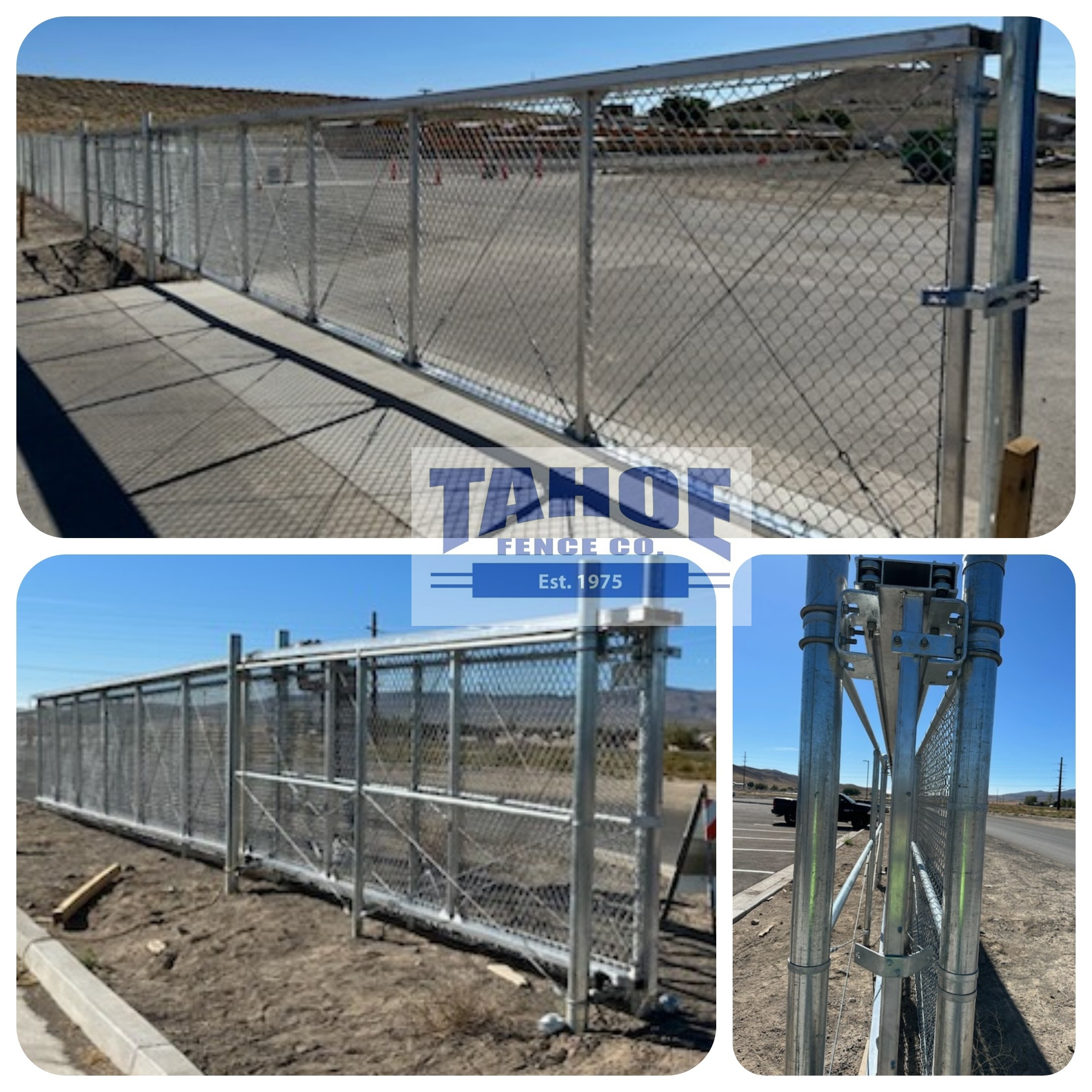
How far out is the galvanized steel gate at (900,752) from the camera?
308cm

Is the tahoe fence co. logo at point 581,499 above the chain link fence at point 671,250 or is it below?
below

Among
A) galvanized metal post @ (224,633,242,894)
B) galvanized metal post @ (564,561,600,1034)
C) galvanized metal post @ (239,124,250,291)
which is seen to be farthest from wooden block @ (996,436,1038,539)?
galvanized metal post @ (239,124,250,291)

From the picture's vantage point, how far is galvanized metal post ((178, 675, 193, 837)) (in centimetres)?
984

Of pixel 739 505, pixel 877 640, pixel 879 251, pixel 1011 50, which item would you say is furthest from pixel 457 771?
pixel 879 251

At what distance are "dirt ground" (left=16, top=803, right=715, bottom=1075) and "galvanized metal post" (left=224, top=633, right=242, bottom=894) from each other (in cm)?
21

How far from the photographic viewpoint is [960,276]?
486 cm

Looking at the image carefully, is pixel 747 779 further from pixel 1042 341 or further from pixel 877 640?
pixel 1042 341

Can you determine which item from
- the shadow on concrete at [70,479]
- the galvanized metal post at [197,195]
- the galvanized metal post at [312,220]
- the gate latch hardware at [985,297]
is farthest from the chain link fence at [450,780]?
the galvanized metal post at [197,195]

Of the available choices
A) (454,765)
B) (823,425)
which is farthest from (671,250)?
(454,765)

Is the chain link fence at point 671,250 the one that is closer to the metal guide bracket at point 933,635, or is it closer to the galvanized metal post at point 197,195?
the galvanized metal post at point 197,195

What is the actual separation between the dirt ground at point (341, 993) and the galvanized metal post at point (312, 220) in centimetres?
626

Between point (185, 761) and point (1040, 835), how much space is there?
23.2 feet

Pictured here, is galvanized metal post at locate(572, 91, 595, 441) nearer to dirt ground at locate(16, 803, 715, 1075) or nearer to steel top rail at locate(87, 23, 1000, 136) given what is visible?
steel top rail at locate(87, 23, 1000, 136)

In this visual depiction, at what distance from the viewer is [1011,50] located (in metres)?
4.55
